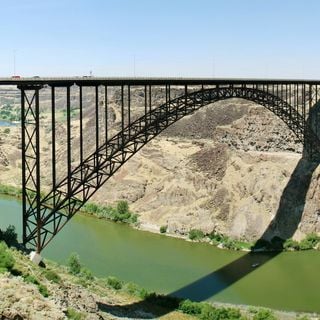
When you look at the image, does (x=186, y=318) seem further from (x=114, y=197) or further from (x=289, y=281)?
(x=114, y=197)

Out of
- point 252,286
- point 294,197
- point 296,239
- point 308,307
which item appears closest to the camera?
point 308,307

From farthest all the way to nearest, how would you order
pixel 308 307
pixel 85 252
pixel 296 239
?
1. pixel 296 239
2. pixel 85 252
3. pixel 308 307

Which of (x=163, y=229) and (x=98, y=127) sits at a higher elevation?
(x=98, y=127)

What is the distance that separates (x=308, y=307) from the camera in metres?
29.1

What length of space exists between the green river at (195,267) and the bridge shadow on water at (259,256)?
0.21 feet

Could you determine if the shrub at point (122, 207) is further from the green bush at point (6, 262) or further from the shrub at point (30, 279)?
the shrub at point (30, 279)

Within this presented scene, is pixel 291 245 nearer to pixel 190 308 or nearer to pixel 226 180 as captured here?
pixel 226 180

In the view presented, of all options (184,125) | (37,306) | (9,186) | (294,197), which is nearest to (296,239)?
(294,197)

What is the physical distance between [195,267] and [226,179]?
1484 cm

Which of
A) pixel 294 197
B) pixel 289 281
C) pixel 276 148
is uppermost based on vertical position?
pixel 276 148

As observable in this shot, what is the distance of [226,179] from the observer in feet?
160

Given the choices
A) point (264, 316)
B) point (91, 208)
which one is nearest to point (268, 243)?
point (264, 316)

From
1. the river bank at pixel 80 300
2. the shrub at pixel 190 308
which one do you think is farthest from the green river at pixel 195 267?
the shrub at pixel 190 308

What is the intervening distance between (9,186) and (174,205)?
24037 millimetres
